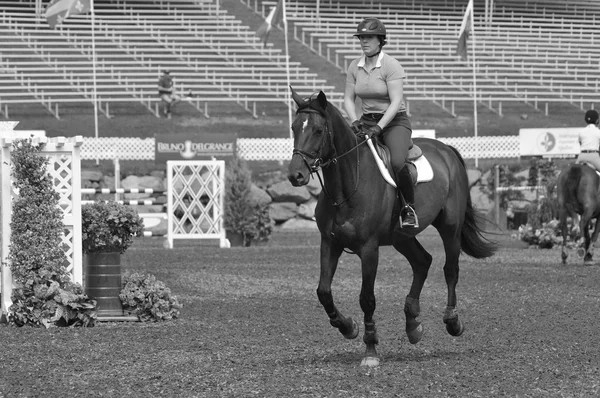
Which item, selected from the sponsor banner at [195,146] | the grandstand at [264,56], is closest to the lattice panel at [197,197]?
the sponsor banner at [195,146]

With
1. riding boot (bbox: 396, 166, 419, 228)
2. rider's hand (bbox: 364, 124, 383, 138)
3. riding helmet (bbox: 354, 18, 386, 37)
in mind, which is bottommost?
riding boot (bbox: 396, 166, 419, 228)

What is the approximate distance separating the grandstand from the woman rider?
28.5 meters

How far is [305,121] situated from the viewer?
850 cm

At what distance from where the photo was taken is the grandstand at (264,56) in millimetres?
39531

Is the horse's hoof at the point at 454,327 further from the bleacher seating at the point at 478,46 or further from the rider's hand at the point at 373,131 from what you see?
the bleacher seating at the point at 478,46

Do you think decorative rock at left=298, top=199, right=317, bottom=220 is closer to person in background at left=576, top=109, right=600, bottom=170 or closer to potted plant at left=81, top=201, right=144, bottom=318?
person in background at left=576, top=109, right=600, bottom=170

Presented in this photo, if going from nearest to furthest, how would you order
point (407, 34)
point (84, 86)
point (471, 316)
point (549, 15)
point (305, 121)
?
point (305, 121)
point (471, 316)
point (84, 86)
point (407, 34)
point (549, 15)

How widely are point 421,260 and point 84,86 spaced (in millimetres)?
29109

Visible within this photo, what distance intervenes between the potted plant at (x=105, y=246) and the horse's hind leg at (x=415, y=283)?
3.30 meters

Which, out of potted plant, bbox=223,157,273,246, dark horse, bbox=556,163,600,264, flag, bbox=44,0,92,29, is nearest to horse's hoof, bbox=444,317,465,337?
dark horse, bbox=556,163,600,264

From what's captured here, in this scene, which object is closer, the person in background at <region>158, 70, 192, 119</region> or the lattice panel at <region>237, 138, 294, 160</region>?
the lattice panel at <region>237, 138, 294, 160</region>

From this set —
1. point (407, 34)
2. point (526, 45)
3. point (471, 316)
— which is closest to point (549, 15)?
point (526, 45)

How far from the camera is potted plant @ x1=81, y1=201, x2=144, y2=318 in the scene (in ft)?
39.5

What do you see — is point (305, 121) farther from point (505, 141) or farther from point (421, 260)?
point (505, 141)
